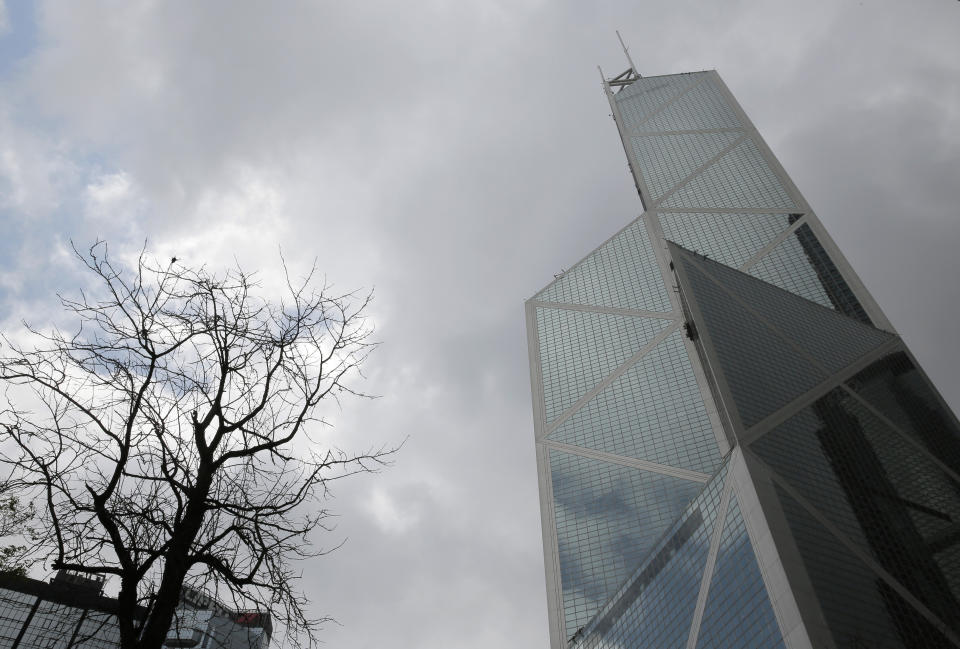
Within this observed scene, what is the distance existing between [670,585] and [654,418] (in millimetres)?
26173

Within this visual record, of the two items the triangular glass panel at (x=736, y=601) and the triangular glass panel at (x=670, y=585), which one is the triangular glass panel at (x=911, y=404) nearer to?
the triangular glass panel at (x=670, y=585)

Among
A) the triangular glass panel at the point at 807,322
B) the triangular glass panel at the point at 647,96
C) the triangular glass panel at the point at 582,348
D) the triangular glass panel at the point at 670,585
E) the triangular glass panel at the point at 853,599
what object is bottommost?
the triangular glass panel at the point at 853,599

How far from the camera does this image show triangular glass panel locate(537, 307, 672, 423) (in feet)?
235

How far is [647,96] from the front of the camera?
10994 cm

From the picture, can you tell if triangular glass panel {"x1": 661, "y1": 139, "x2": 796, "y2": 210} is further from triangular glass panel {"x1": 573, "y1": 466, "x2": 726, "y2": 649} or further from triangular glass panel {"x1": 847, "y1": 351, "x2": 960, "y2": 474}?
triangular glass panel {"x1": 573, "y1": 466, "x2": 726, "y2": 649}

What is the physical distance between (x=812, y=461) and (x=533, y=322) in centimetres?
5297

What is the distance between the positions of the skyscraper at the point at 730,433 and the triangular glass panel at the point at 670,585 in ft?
0.57

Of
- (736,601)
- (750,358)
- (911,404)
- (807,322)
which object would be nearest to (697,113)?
(807,322)

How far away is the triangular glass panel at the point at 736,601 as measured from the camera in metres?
27.5

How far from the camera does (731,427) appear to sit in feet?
122

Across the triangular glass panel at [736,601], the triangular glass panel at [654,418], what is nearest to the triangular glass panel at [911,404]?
the triangular glass panel at [654,418]

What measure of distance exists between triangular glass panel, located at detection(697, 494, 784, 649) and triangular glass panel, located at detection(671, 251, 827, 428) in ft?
25.3

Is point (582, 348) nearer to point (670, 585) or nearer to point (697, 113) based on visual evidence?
point (670, 585)

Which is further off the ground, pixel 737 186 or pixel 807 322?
pixel 737 186
